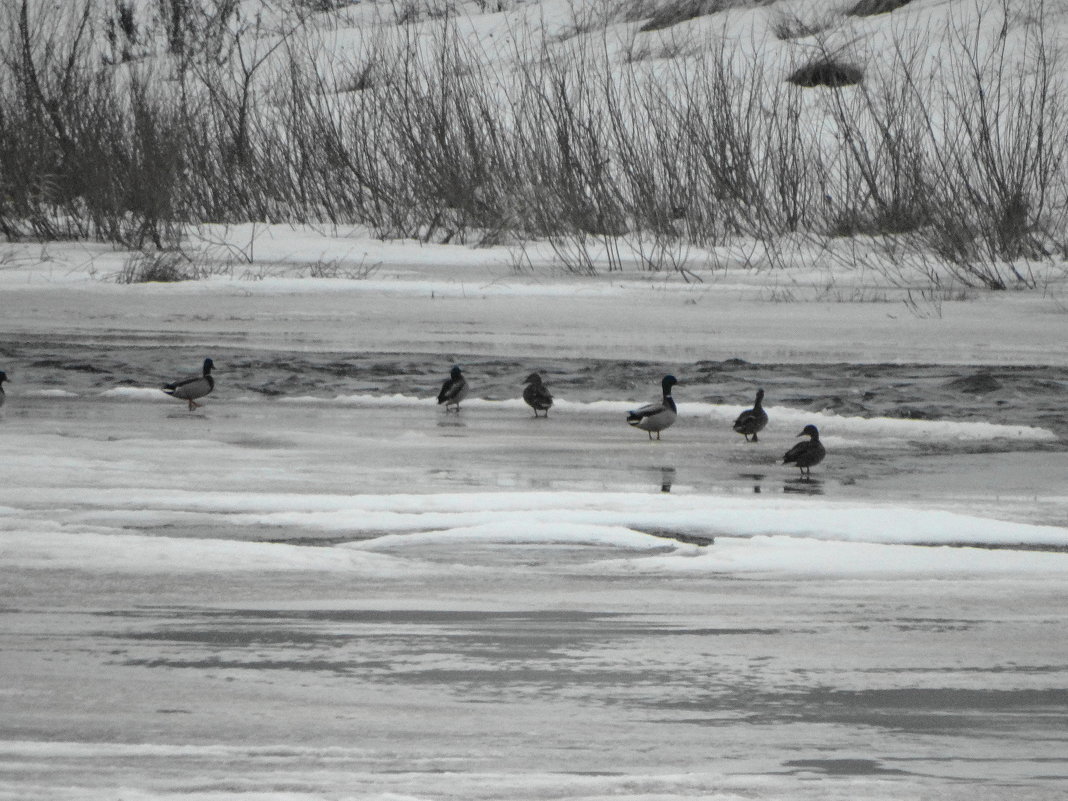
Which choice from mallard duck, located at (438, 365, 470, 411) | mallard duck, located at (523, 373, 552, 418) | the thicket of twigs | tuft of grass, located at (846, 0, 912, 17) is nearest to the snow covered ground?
mallard duck, located at (523, 373, 552, 418)

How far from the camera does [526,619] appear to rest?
3.84 meters

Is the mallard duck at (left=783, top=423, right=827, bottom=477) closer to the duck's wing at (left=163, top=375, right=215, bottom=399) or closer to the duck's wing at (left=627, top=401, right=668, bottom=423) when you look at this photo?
the duck's wing at (left=627, top=401, right=668, bottom=423)

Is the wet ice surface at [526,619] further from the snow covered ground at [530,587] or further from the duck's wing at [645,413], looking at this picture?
the duck's wing at [645,413]

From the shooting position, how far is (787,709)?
3.18 m

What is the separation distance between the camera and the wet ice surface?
2852 millimetres

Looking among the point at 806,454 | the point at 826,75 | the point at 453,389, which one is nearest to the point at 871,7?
the point at 826,75

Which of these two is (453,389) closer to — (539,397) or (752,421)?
(539,397)

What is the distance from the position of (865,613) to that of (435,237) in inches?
633

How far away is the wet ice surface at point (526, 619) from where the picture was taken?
2.85 metres

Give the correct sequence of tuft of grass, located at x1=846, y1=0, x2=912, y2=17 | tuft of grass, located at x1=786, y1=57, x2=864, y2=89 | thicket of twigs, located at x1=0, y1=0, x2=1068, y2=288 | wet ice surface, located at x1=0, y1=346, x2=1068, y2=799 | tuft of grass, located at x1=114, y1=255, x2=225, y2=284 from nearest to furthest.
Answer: wet ice surface, located at x1=0, y1=346, x2=1068, y2=799
tuft of grass, located at x1=114, y1=255, x2=225, y2=284
thicket of twigs, located at x1=0, y1=0, x2=1068, y2=288
tuft of grass, located at x1=786, y1=57, x2=864, y2=89
tuft of grass, located at x1=846, y1=0, x2=912, y2=17

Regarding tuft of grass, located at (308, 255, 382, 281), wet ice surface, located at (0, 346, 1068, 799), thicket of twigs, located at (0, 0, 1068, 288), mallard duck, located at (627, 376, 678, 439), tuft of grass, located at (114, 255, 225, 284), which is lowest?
wet ice surface, located at (0, 346, 1068, 799)

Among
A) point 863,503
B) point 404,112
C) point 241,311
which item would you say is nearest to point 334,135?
point 404,112

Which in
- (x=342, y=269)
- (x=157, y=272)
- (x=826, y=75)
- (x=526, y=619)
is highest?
(x=826, y=75)

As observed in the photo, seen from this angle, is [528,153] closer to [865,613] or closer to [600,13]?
[600,13]
